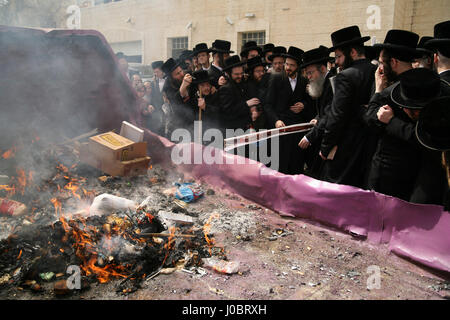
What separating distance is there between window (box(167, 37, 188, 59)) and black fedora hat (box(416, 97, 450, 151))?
50.1ft

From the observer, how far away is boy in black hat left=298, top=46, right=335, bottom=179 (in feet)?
14.8

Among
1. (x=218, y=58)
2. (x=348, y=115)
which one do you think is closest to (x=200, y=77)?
(x=218, y=58)

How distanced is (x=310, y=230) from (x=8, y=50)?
4.96 m

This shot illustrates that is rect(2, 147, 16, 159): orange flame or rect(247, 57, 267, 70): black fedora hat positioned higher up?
rect(247, 57, 267, 70): black fedora hat

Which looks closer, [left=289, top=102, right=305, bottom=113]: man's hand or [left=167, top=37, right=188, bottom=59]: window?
[left=289, top=102, right=305, bottom=113]: man's hand

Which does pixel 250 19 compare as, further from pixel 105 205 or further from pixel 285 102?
pixel 105 205

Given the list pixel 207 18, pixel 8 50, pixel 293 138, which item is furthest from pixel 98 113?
pixel 207 18

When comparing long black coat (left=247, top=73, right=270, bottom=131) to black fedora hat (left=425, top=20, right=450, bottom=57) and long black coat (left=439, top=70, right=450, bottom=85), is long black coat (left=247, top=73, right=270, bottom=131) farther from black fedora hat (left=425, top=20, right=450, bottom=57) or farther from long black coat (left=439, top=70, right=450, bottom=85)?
long black coat (left=439, top=70, right=450, bottom=85)

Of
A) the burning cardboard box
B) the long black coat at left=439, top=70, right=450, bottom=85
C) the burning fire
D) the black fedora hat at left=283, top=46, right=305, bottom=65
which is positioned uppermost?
the black fedora hat at left=283, top=46, right=305, bottom=65

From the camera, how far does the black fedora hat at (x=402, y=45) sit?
10.9 feet

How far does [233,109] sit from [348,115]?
223cm

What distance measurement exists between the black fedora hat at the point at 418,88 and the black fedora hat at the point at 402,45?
50cm

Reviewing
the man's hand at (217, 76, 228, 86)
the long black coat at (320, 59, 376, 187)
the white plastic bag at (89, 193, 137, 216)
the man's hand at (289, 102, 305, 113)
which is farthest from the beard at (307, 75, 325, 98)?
the white plastic bag at (89, 193, 137, 216)

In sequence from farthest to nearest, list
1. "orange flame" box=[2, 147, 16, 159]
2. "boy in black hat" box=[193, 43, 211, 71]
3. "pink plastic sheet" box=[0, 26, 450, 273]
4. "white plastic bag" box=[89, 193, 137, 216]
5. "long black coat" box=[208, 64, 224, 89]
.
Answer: "boy in black hat" box=[193, 43, 211, 71]
"long black coat" box=[208, 64, 224, 89]
"orange flame" box=[2, 147, 16, 159]
"white plastic bag" box=[89, 193, 137, 216]
"pink plastic sheet" box=[0, 26, 450, 273]
